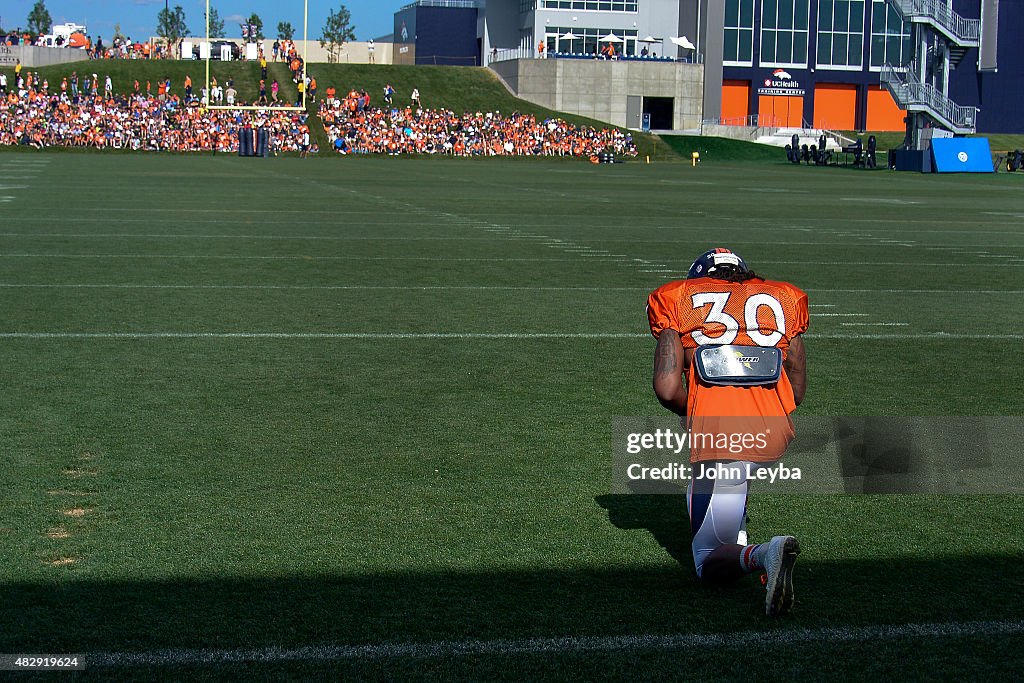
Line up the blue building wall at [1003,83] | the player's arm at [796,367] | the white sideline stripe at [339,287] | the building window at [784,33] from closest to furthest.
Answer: the player's arm at [796,367], the white sideline stripe at [339,287], the blue building wall at [1003,83], the building window at [784,33]

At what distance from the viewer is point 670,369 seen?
437cm

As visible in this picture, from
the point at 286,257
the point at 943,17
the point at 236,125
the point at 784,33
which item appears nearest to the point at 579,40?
the point at 784,33

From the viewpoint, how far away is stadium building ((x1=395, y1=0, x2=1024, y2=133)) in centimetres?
7056

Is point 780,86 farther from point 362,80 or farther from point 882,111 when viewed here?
point 362,80

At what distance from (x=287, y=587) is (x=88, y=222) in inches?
626

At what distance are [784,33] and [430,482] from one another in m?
75.2

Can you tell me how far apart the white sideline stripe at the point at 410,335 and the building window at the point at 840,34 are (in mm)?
70698

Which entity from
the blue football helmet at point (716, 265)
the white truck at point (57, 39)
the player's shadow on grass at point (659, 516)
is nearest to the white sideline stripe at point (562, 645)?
the player's shadow on grass at point (659, 516)

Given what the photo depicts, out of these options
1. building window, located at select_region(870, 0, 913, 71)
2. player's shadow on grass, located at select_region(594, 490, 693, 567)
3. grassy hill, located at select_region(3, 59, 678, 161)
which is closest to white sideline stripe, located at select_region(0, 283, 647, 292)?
player's shadow on grass, located at select_region(594, 490, 693, 567)

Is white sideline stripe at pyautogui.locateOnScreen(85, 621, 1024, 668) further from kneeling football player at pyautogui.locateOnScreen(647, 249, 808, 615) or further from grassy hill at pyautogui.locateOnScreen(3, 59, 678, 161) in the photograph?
grassy hill at pyautogui.locateOnScreen(3, 59, 678, 161)

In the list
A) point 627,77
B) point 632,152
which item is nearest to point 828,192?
point 632,152

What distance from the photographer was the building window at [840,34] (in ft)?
253

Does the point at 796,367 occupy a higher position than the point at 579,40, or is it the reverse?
the point at 579,40

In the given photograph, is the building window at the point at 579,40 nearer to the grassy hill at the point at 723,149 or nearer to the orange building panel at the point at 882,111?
the orange building panel at the point at 882,111
